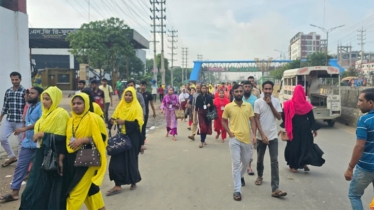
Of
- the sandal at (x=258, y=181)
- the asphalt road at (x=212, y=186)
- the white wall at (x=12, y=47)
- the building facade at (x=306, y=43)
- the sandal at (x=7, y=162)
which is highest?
the building facade at (x=306, y=43)

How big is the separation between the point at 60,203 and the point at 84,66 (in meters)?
26.6

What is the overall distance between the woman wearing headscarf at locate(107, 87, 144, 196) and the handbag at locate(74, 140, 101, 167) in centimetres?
181

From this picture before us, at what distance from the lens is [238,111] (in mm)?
6113

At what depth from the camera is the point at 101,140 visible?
4555 millimetres

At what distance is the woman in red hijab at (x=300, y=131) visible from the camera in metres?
7.38

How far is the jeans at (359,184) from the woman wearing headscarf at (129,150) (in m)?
3.40

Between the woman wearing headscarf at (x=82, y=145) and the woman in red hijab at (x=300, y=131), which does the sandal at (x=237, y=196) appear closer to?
the woman in red hijab at (x=300, y=131)

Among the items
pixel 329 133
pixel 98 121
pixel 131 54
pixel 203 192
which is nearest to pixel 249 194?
pixel 203 192

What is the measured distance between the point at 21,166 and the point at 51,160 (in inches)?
67.4

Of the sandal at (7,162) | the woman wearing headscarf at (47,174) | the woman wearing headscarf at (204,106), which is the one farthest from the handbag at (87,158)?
the woman wearing headscarf at (204,106)

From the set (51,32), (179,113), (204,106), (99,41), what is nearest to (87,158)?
(204,106)

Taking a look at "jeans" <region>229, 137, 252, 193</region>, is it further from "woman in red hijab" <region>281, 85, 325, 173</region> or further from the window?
the window

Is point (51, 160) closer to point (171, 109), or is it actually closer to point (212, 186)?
point (212, 186)

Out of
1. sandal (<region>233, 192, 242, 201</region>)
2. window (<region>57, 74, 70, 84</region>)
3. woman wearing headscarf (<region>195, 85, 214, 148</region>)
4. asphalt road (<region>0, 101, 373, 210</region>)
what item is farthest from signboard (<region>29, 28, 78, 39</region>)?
sandal (<region>233, 192, 242, 201</region>)
